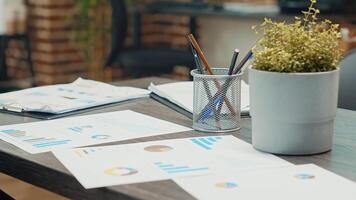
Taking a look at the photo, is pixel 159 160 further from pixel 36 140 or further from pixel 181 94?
pixel 181 94

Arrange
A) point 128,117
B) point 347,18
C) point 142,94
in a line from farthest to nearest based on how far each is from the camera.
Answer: point 347,18 < point 142,94 < point 128,117

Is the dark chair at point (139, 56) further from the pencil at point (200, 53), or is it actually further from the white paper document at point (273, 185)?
the white paper document at point (273, 185)

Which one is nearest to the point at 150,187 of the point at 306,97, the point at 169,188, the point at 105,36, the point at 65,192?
the point at 169,188

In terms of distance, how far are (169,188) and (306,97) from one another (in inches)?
11.2

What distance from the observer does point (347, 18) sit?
11.6 ft

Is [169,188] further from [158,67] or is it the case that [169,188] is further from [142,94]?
[158,67]

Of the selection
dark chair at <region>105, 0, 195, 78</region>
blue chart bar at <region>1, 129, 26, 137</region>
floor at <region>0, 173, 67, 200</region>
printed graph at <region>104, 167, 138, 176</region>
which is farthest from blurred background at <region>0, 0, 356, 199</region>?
printed graph at <region>104, 167, 138, 176</region>

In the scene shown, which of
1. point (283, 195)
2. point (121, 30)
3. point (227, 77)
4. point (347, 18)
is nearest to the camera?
point (283, 195)

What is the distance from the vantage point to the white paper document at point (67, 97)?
1.39 meters

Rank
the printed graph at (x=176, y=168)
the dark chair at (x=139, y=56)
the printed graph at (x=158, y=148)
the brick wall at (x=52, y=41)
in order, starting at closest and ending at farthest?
the printed graph at (x=176, y=168), the printed graph at (x=158, y=148), the dark chair at (x=139, y=56), the brick wall at (x=52, y=41)

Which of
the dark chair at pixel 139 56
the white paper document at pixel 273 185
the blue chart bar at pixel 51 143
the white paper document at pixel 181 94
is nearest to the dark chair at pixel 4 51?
the dark chair at pixel 139 56

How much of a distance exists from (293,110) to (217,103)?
9.0 inches

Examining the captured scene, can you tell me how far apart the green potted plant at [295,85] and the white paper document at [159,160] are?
0.16 feet

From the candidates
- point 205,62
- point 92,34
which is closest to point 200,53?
point 205,62
